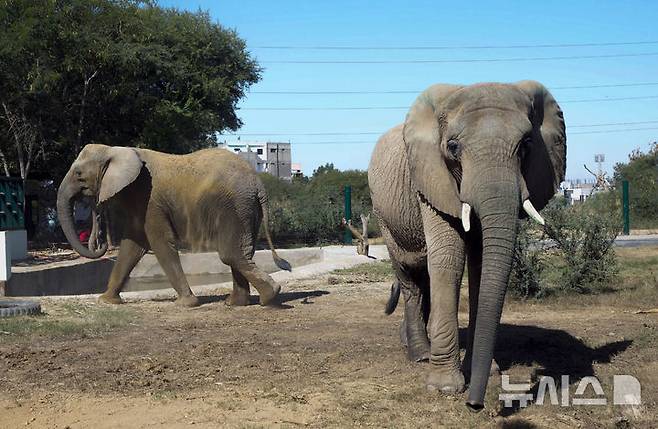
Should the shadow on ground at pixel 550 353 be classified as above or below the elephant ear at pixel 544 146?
below

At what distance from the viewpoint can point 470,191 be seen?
5395mm

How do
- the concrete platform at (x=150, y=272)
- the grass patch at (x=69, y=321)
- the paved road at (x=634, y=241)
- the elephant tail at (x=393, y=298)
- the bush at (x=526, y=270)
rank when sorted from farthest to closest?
the paved road at (x=634, y=241) < the concrete platform at (x=150, y=272) < the bush at (x=526, y=270) < the elephant tail at (x=393, y=298) < the grass patch at (x=69, y=321)

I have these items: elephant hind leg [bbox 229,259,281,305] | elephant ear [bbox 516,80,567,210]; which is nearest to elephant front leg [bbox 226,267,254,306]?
elephant hind leg [bbox 229,259,281,305]

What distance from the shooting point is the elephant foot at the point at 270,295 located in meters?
11.7

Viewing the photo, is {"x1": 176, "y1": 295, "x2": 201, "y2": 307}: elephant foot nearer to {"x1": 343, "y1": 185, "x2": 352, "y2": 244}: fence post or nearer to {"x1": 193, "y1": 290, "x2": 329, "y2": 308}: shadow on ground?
{"x1": 193, "y1": 290, "x2": 329, "y2": 308}: shadow on ground

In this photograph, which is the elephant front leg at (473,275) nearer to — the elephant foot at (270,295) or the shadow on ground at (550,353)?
the shadow on ground at (550,353)

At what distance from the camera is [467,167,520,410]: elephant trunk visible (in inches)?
203

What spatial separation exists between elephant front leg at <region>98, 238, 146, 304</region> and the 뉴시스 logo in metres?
7.29

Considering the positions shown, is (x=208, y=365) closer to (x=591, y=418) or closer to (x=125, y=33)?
(x=591, y=418)

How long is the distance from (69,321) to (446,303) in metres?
5.50

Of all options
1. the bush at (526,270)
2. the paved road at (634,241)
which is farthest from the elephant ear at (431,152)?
the paved road at (634,241)

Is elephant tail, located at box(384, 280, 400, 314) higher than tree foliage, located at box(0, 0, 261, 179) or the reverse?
the reverse

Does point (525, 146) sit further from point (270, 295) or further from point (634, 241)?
point (634, 241)

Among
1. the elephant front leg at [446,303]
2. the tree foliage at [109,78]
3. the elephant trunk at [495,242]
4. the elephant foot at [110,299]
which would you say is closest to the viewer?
the elephant trunk at [495,242]
